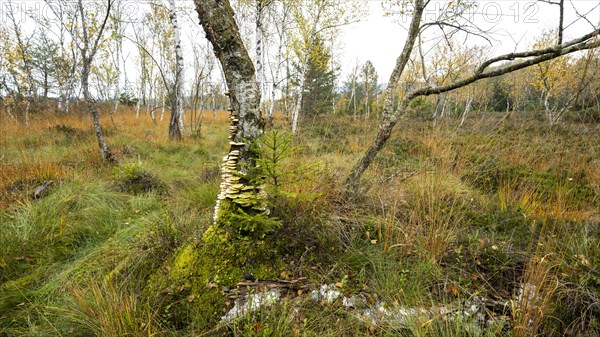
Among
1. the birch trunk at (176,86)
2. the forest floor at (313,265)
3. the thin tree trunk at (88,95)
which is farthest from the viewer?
the birch trunk at (176,86)

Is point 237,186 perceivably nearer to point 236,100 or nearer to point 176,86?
point 236,100

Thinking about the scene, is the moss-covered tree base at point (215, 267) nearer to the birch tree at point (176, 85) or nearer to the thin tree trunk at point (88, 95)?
the thin tree trunk at point (88, 95)

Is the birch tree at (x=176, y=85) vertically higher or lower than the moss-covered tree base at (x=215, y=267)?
higher

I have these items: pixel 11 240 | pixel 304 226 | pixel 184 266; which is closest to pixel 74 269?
pixel 11 240

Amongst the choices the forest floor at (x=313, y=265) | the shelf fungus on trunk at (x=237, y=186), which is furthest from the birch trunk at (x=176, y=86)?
the shelf fungus on trunk at (x=237, y=186)

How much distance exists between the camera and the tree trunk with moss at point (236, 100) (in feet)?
5.31

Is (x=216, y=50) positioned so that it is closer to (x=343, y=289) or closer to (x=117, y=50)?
(x=343, y=289)

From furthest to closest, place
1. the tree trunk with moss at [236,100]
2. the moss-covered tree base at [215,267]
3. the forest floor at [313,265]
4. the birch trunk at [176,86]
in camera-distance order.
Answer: the birch trunk at [176,86] → the tree trunk with moss at [236,100] → the moss-covered tree base at [215,267] → the forest floor at [313,265]

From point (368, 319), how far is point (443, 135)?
2.48 meters

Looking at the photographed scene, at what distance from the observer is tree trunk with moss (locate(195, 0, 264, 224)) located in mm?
1617

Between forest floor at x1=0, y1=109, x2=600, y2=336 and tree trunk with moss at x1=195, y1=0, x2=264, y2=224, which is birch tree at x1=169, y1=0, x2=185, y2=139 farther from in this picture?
tree trunk with moss at x1=195, y1=0, x2=264, y2=224

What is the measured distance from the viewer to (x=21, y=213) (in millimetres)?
2361

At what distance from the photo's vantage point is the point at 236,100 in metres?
1.75

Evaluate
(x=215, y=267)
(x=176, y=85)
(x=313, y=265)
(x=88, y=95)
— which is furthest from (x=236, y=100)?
(x=176, y=85)
